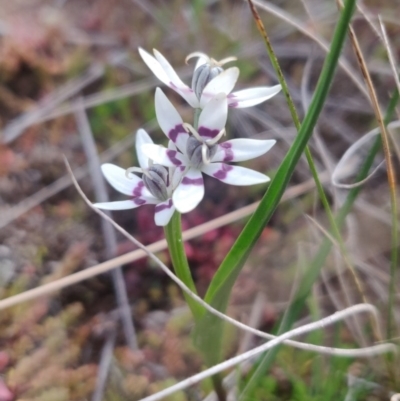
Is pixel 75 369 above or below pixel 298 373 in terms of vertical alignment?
above

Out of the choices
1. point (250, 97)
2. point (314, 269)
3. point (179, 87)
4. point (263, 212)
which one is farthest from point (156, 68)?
point (314, 269)

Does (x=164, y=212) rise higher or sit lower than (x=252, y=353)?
higher

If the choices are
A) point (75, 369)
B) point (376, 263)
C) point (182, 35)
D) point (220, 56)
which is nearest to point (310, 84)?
point (220, 56)

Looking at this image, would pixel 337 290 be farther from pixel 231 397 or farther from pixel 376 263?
pixel 231 397

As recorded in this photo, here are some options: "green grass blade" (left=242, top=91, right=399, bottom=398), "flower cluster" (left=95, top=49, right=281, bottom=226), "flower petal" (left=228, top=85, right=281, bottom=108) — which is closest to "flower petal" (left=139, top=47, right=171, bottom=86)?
"flower cluster" (left=95, top=49, right=281, bottom=226)

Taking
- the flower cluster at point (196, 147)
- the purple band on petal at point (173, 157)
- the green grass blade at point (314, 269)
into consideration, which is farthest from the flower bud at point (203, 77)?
the green grass blade at point (314, 269)

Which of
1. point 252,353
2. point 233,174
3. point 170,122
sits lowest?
point 252,353

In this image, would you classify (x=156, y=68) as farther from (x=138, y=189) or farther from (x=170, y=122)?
(x=138, y=189)
